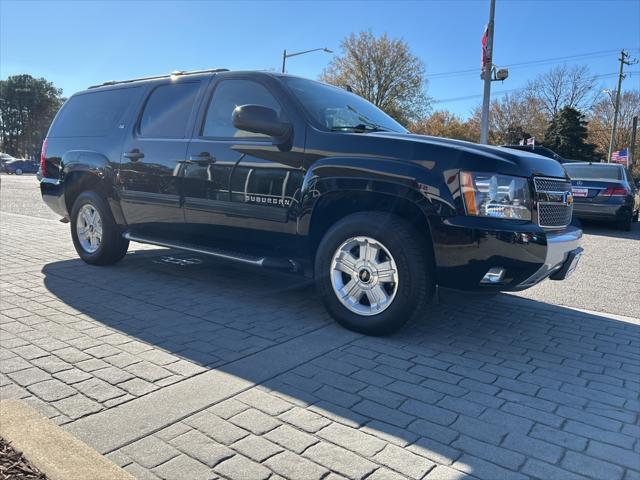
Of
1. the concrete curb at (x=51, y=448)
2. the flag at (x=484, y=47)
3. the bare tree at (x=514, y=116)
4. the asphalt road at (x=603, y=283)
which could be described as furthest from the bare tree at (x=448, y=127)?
the concrete curb at (x=51, y=448)

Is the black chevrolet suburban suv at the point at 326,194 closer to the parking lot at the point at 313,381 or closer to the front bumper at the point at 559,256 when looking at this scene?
the front bumper at the point at 559,256

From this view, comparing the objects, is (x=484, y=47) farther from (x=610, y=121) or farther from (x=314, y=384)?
(x=610, y=121)

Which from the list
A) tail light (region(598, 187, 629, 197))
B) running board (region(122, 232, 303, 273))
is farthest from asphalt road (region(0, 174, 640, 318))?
running board (region(122, 232, 303, 273))

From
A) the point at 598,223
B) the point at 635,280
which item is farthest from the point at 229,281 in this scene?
the point at 598,223

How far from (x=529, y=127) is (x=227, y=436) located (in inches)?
2179

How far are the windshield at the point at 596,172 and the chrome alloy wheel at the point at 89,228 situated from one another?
32.6 feet

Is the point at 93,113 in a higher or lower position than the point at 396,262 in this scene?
higher

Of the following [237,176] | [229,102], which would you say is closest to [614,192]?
[229,102]

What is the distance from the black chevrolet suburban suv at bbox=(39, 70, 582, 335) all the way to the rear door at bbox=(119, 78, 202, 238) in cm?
1

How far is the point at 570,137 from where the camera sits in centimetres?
4516

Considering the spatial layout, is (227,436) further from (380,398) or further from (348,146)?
(348,146)

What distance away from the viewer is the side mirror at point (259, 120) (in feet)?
13.2

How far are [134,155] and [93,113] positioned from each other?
3.82 feet

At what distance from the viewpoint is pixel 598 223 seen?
40.7ft
